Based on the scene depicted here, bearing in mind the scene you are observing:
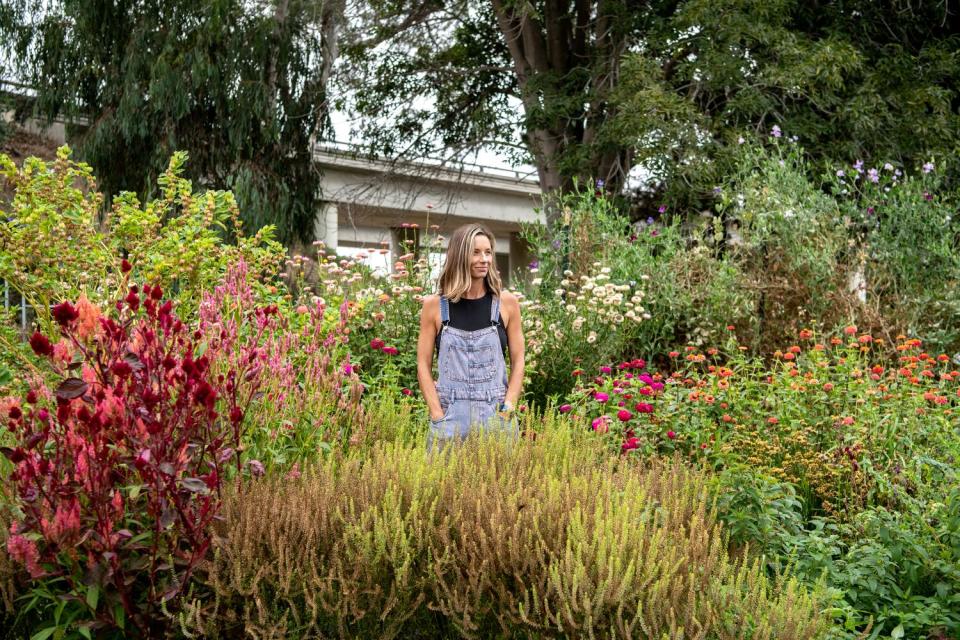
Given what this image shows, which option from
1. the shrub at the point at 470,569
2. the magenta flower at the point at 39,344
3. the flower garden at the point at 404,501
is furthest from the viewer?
the flower garden at the point at 404,501

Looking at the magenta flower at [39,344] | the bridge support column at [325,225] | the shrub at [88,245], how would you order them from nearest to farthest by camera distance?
1. the magenta flower at [39,344]
2. the shrub at [88,245]
3. the bridge support column at [325,225]

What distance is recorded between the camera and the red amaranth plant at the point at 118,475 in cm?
268

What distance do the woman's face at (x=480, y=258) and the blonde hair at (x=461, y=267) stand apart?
0.02m

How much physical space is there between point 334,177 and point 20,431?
84.0ft

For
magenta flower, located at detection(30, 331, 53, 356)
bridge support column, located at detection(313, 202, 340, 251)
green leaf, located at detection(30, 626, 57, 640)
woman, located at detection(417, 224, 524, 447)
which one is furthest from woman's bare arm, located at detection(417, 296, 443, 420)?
bridge support column, located at detection(313, 202, 340, 251)

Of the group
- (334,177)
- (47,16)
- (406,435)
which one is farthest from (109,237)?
(334,177)

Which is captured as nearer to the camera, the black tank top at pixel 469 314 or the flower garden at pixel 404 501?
the flower garden at pixel 404 501

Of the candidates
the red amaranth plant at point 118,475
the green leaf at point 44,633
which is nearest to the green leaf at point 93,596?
the red amaranth plant at point 118,475

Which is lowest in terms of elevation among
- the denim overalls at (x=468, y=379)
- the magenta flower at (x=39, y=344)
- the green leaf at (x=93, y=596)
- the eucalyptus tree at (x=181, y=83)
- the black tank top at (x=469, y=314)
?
the green leaf at (x=93, y=596)

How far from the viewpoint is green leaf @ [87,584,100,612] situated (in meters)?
2.71

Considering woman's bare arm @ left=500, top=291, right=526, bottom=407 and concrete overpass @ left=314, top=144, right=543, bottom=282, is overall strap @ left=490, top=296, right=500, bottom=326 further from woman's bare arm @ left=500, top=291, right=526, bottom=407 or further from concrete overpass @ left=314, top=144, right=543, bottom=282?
concrete overpass @ left=314, top=144, right=543, bottom=282

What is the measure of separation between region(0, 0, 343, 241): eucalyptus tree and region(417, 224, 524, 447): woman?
12121 mm

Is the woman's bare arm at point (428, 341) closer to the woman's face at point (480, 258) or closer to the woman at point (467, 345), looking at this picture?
the woman at point (467, 345)

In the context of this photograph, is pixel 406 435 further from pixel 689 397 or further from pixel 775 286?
pixel 775 286
